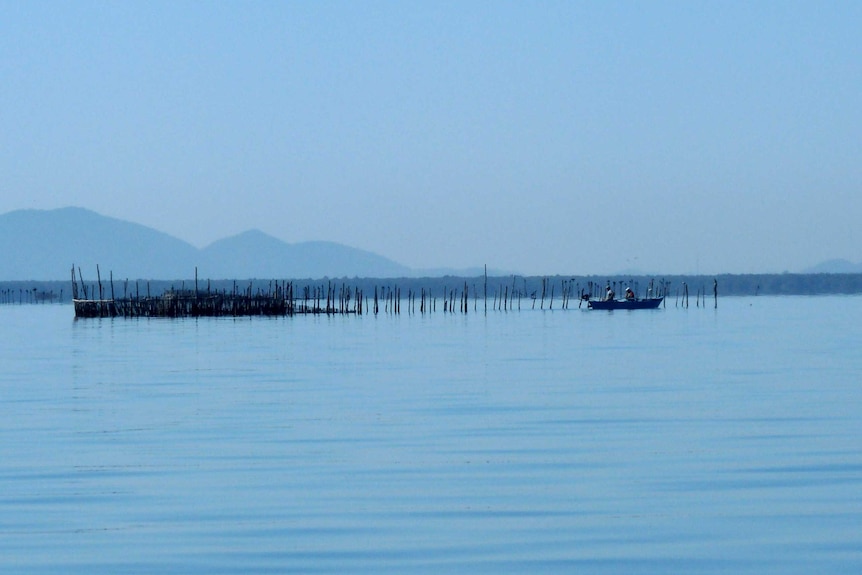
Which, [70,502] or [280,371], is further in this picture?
[280,371]

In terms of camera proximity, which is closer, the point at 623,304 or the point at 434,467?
the point at 434,467

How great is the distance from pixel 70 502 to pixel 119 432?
7.15 m

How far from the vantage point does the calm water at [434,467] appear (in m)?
13.2

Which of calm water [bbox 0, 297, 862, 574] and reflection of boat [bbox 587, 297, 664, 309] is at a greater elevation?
reflection of boat [bbox 587, 297, 664, 309]

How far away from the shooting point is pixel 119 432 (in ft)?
76.2

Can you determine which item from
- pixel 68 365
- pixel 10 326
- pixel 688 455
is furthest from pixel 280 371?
pixel 10 326

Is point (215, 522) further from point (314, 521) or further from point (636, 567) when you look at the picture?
point (636, 567)

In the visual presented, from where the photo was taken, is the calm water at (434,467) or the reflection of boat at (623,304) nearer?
the calm water at (434,467)

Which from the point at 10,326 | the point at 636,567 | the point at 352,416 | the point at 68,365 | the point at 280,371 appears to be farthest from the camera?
the point at 10,326

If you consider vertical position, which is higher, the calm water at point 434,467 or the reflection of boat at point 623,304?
the reflection of boat at point 623,304

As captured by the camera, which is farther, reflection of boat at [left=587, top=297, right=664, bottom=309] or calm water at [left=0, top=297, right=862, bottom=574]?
reflection of boat at [left=587, top=297, right=664, bottom=309]

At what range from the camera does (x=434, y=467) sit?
18609mm

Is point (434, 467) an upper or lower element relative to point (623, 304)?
lower

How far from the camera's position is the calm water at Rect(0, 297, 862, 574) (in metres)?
13.2
